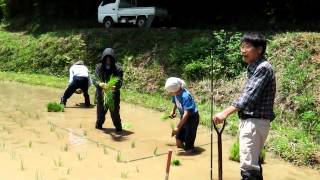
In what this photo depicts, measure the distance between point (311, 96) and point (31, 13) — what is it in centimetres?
2539

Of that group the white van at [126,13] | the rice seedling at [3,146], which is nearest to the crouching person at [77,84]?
the rice seedling at [3,146]

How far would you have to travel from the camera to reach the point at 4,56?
23.0 meters

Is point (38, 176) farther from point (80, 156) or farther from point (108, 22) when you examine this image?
point (108, 22)

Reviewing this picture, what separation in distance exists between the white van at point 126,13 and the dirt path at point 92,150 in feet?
36.7

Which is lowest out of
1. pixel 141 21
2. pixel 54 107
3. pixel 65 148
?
pixel 65 148

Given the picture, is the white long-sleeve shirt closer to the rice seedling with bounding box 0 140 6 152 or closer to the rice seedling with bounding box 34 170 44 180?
the rice seedling with bounding box 0 140 6 152

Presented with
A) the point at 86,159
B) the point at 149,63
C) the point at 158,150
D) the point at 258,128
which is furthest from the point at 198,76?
the point at 258,128

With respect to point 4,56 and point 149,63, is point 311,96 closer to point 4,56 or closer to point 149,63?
point 149,63

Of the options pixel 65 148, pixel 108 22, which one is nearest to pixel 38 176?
pixel 65 148

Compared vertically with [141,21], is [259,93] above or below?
below

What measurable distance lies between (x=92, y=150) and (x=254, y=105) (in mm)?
3838

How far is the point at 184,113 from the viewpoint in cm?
831

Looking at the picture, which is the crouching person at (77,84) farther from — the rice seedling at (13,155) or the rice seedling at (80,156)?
the rice seedling at (80,156)

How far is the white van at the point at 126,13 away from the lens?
23.1 meters
